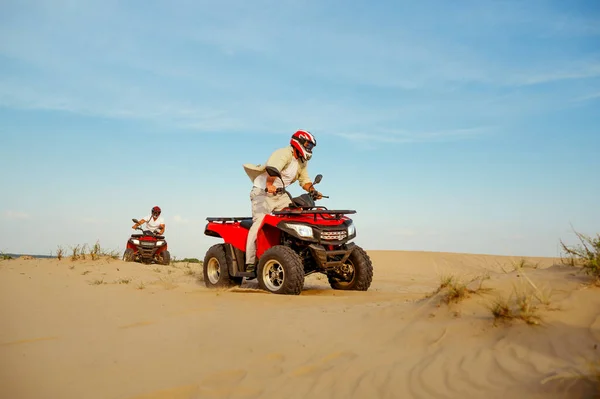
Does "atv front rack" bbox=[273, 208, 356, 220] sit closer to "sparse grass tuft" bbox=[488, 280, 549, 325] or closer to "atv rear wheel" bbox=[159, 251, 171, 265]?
"sparse grass tuft" bbox=[488, 280, 549, 325]

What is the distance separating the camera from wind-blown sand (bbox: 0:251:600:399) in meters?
3.59

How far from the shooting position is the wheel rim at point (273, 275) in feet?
27.9

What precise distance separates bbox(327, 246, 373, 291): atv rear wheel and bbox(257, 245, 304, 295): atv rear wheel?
4.45 feet

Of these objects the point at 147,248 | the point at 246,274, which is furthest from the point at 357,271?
the point at 147,248

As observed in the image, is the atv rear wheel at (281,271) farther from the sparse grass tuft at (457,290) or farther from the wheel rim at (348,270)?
the sparse grass tuft at (457,290)

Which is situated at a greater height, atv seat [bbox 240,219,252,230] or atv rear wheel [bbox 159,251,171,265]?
atv seat [bbox 240,219,252,230]

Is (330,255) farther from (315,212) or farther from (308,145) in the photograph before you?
(308,145)

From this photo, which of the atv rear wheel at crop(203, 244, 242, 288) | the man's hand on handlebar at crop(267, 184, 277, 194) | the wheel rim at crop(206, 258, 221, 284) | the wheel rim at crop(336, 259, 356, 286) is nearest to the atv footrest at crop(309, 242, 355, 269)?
the wheel rim at crop(336, 259, 356, 286)

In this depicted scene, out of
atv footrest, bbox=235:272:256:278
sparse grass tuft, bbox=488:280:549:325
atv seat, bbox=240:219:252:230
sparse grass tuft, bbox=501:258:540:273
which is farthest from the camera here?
atv seat, bbox=240:219:252:230

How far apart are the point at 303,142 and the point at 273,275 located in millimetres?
2340

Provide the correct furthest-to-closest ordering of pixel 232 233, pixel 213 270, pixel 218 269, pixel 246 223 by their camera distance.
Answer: pixel 213 270 < pixel 218 269 < pixel 232 233 < pixel 246 223

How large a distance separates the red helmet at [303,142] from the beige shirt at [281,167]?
13 centimetres

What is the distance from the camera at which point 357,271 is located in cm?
923

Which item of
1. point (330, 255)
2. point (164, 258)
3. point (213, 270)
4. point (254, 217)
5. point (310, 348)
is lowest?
point (310, 348)
